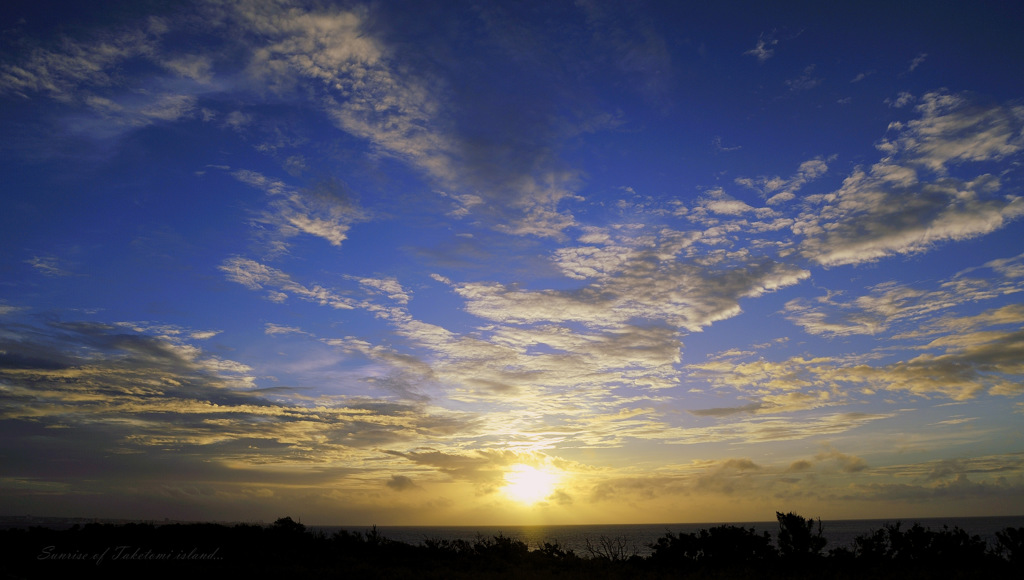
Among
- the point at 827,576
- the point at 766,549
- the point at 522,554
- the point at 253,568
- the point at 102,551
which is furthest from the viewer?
the point at 522,554

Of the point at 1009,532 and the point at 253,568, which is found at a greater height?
the point at 1009,532

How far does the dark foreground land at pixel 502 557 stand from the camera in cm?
2250

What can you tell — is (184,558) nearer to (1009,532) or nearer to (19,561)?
(19,561)

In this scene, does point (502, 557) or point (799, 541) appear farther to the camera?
point (502, 557)

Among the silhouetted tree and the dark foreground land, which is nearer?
the dark foreground land

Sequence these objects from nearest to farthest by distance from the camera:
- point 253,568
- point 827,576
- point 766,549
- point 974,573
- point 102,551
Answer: point 974,573
point 827,576
point 253,568
point 766,549
point 102,551

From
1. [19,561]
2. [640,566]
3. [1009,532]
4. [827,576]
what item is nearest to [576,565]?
[640,566]

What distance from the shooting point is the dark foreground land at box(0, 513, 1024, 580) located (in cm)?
2250

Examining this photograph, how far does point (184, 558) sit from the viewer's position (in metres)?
26.6

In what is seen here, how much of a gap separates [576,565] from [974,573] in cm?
1576

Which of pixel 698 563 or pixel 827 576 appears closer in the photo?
pixel 827 576

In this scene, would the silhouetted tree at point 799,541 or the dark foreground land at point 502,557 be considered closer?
the dark foreground land at point 502,557

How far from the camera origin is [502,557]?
99.5 feet

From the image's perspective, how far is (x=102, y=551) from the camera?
27875 millimetres
